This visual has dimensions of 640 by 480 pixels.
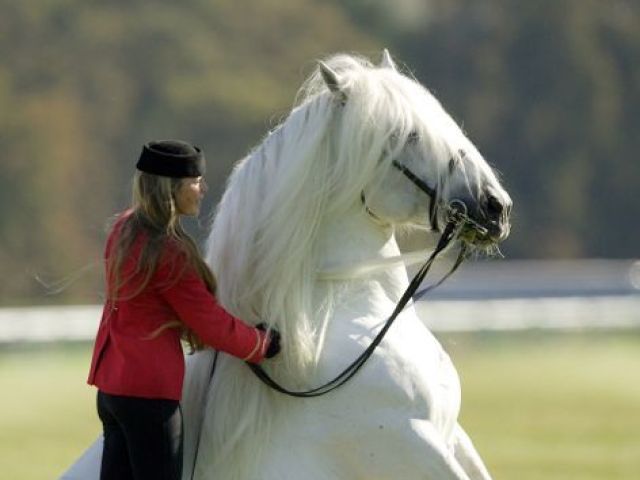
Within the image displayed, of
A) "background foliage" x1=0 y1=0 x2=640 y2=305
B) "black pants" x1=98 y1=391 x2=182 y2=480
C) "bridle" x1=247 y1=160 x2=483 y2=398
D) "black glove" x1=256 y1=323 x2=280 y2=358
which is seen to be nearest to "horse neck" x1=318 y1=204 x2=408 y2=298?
"bridle" x1=247 y1=160 x2=483 y2=398

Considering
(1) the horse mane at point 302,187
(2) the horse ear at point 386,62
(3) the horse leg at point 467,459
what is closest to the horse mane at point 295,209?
(1) the horse mane at point 302,187

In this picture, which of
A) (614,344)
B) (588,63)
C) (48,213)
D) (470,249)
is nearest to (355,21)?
(588,63)

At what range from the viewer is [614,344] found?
25531 mm

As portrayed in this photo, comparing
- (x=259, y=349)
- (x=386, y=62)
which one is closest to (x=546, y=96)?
(x=386, y=62)

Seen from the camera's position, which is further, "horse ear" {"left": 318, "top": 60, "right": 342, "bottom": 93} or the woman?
"horse ear" {"left": 318, "top": 60, "right": 342, "bottom": 93}

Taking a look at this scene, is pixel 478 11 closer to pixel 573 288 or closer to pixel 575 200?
pixel 575 200

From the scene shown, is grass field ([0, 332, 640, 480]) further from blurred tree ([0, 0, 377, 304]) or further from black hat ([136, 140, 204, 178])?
blurred tree ([0, 0, 377, 304])

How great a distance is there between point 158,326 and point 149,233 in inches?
11.3

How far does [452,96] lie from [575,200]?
12.9ft

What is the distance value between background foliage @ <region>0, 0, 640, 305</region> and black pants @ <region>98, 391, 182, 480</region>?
97.1 ft

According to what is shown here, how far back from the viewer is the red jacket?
212 inches

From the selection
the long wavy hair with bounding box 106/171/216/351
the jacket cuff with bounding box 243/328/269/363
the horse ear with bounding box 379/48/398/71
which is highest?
the horse ear with bounding box 379/48/398/71

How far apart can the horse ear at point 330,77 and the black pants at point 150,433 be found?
1143 millimetres

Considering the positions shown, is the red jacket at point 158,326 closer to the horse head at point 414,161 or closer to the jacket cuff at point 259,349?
the jacket cuff at point 259,349
